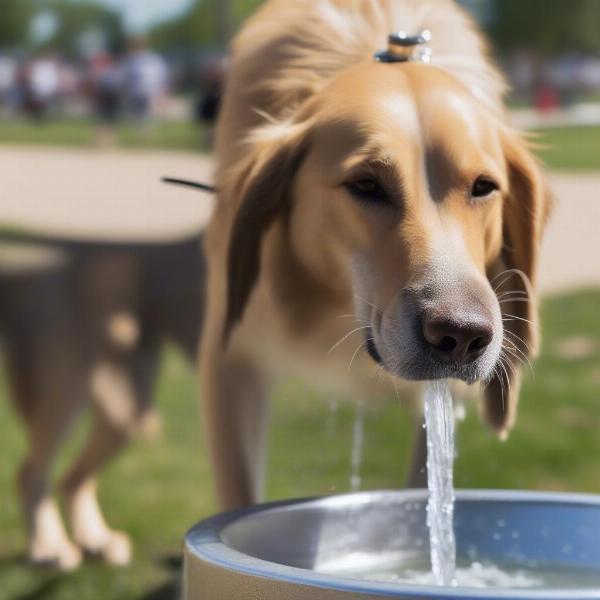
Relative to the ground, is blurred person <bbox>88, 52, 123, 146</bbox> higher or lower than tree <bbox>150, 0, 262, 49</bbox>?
higher

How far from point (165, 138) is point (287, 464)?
16.8 metres

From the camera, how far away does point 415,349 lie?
217 centimetres

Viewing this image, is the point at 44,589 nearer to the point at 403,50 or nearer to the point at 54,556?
the point at 54,556

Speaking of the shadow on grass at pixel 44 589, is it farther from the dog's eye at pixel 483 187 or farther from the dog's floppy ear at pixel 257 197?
the dog's eye at pixel 483 187

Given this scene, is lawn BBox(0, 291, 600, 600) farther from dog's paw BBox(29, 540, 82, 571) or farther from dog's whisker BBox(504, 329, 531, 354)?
dog's whisker BBox(504, 329, 531, 354)

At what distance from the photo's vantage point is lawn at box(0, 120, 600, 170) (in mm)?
17578

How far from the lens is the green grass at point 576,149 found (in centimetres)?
1633

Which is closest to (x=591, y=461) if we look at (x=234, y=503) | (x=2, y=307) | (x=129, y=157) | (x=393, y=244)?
(x=2, y=307)

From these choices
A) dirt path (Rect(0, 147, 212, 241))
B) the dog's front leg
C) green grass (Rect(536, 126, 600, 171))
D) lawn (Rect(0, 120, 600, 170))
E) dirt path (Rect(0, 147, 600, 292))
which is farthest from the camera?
lawn (Rect(0, 120, 600, 170))

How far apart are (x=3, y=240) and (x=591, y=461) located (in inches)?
99.0

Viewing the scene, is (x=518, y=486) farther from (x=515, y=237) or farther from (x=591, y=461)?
(x=515, y=237)

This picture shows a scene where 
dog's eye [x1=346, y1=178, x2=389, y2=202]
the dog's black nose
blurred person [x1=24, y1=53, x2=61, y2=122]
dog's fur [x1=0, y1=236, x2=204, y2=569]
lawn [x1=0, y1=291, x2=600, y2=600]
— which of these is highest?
dog's eye [x1=346, y1=178, x2=389, y2=202]

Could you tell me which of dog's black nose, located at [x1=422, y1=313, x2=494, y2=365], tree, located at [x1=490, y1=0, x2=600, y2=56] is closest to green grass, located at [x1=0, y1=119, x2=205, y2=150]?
dog's black nose, located at [x1=422, y1=313, x2=494, y2=365]

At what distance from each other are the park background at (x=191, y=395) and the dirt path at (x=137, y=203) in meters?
0.03
